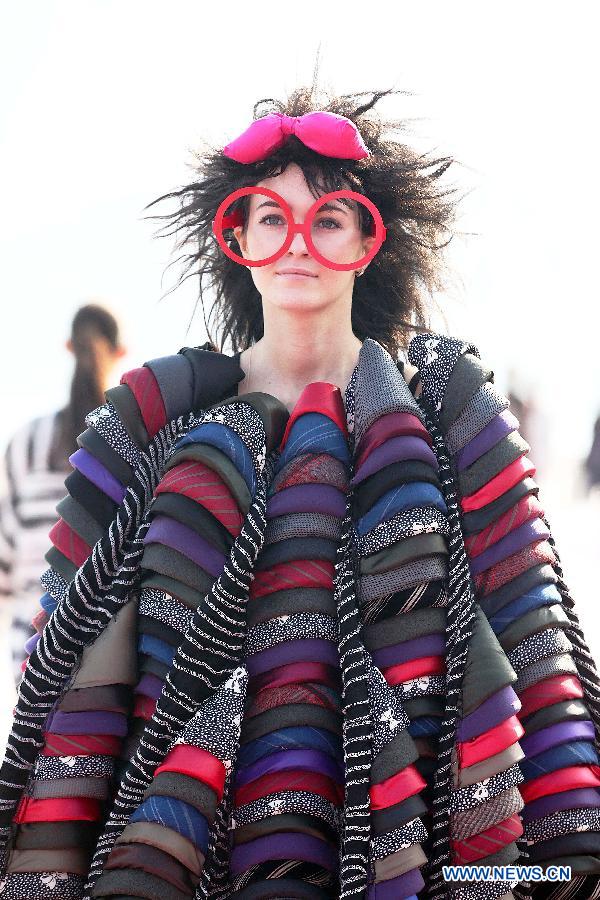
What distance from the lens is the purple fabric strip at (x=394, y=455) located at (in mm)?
2117

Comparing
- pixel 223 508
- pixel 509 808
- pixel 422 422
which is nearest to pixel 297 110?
pixel 422 422

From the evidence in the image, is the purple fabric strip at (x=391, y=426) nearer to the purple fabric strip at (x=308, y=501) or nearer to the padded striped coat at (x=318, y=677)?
the padded striped coat at (x=318, y=677)

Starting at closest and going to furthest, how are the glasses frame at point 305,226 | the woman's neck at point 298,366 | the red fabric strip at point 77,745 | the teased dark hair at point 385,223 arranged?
1. the red fabric strip at point 77,745
2. the glasses frame at point 305,226
3. the woman's neck at point 298,366
4. the teased dark hair at point 385,223

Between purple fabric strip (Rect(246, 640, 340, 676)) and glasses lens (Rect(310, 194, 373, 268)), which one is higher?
glasses lens (Rect(310, 194, 373, 268))

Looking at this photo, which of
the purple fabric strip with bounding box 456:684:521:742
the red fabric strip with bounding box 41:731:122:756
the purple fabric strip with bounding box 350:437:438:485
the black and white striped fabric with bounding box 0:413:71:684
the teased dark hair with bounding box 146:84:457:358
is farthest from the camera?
the black and white striped fabric with bounding box 0:413:71:684

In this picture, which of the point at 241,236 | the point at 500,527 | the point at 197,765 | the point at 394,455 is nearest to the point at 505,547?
the point at 500,527

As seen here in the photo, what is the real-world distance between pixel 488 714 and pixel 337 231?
3.79ft

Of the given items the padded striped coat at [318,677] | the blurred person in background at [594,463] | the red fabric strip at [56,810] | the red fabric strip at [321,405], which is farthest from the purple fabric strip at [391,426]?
the blurred person in background at [594,463]

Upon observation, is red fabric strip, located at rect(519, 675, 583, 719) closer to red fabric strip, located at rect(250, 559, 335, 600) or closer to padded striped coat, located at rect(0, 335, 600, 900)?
padded striped coat, located at rect(0, 335, 600, 900)

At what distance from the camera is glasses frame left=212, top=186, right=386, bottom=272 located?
7.86ft

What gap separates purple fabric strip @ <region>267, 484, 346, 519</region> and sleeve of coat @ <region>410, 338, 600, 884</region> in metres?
0.26

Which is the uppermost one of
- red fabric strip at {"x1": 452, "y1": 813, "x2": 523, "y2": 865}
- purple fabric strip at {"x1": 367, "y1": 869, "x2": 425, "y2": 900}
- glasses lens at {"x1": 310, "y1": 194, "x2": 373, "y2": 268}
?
glasses lens at {"x1": 310, "y1": 194, "x2": 373, "y2": 268}

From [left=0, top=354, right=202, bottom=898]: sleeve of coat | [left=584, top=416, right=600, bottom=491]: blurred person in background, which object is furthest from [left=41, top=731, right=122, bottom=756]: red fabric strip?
[left=584, top=416, right=600, bottom=491]: blurred person in background

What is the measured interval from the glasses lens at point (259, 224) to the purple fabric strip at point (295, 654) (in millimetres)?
909
